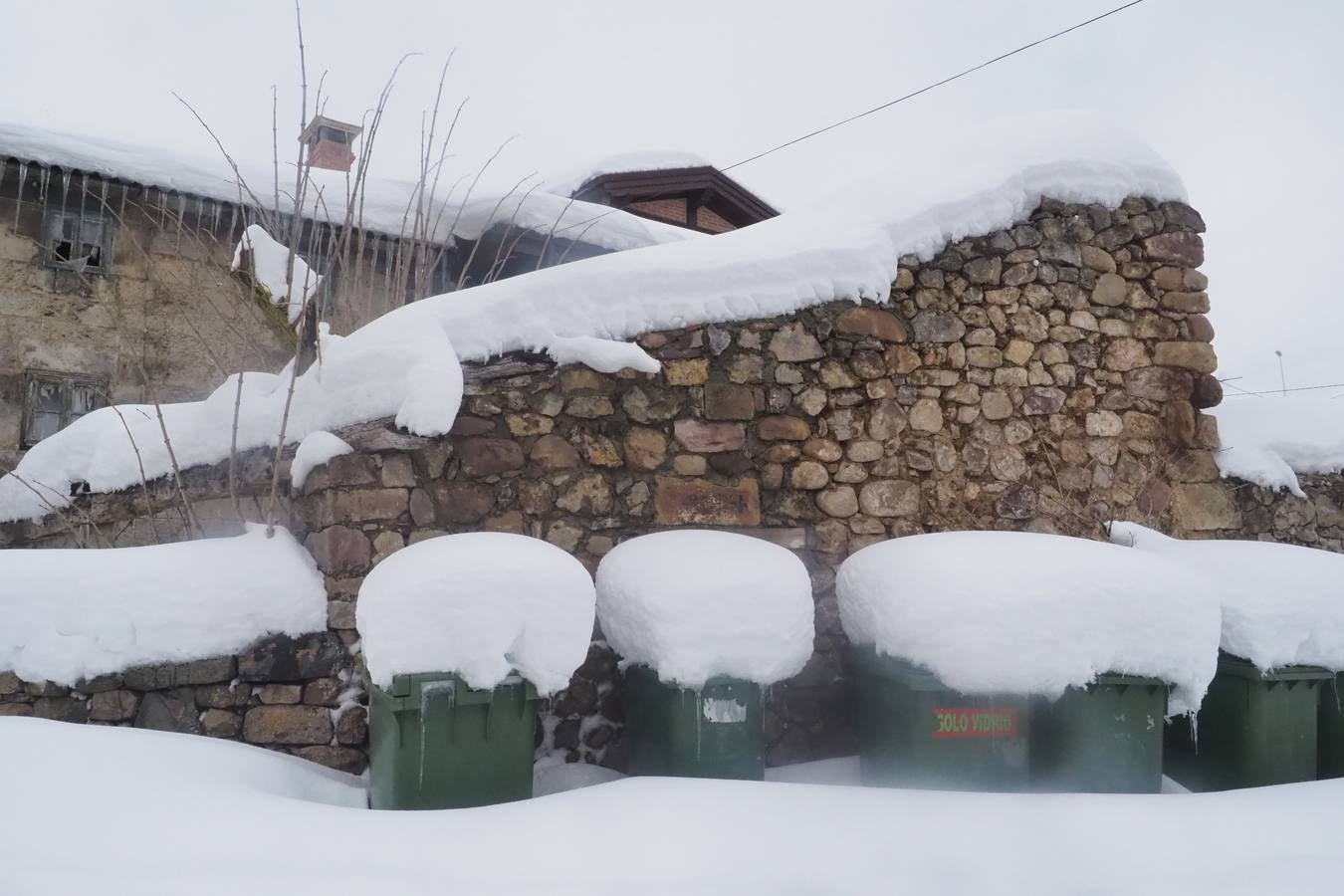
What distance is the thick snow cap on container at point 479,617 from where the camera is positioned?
9.18 ft

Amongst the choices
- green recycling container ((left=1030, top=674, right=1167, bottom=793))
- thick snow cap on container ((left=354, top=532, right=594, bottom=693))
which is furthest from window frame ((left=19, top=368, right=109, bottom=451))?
green recycling container ((left=1030, top=674, right=1167, bottom=793))

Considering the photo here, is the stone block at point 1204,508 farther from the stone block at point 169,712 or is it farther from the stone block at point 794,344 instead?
the stone block at point 169,712

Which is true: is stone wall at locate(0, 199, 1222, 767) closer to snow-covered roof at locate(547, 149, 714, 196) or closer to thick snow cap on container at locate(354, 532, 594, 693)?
thick snow cap on container at locate(354, 532, 594, 693)

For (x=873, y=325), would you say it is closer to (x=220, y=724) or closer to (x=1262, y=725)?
(x=1262, y=725)

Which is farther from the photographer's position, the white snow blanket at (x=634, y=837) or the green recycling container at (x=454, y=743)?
the green recycling container at (x=454, y=743)

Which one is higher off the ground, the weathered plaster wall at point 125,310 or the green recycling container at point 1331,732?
the weathered plaster wall at point 125,310

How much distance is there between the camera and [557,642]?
292cm

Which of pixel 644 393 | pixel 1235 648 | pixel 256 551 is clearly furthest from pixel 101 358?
pixel 1235 648

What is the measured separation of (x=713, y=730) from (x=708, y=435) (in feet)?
4.70

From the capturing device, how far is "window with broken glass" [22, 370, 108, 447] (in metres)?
7.49

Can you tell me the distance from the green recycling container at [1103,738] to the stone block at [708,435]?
5.51 feet

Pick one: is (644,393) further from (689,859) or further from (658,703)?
(689,859)

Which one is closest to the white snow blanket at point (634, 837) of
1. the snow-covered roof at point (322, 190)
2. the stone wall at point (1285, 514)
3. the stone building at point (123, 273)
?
the stone wall at point (1285, 514)

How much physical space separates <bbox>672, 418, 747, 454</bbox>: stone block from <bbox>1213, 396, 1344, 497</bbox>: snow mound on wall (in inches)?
110
